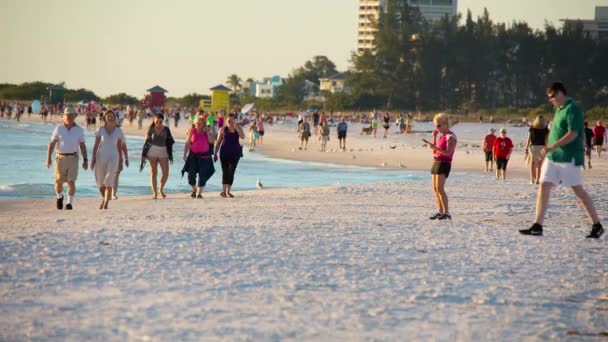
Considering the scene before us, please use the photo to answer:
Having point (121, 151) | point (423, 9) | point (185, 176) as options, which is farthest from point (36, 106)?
point (121, 151)

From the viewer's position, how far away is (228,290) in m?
6.80

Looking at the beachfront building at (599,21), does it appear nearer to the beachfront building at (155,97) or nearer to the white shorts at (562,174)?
the beachfront building at (155,97)

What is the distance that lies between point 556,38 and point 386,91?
1573cm

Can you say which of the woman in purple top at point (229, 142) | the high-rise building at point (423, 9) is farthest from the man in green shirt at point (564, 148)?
the high-rise building at point (423, 9)

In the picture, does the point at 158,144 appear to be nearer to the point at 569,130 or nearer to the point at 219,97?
the point at 569,130

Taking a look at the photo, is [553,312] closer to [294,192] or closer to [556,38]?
[294,192]

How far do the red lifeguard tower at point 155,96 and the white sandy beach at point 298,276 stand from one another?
99.5 m

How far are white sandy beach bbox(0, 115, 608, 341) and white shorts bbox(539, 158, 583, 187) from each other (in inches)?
24.7

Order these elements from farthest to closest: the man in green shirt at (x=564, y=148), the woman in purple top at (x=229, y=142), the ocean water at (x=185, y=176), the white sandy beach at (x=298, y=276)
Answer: the ocean water at (x=185, y=176) → the woman in purple top at (x=229, y=142) → the man in green shirt at (x=564, y=148) → the white sandy beach at (x=298, y=276)

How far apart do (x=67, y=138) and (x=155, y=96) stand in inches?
3959

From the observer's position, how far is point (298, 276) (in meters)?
7.40

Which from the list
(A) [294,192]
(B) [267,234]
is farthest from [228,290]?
(A) [294,192]

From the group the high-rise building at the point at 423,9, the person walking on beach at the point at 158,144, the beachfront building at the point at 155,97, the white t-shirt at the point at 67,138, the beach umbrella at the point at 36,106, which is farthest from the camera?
the high-rise building at the point at 423,9

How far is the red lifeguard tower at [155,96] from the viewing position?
111088 mm
